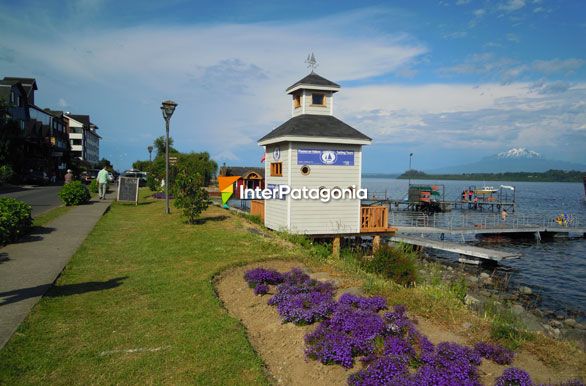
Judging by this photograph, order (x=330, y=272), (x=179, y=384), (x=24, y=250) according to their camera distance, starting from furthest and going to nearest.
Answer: (x=24, y=250) → (x=330, y=272) → (x=179, y=384)

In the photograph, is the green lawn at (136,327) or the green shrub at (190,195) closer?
the green lawn at (136,327)

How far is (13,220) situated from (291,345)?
10.5 metres

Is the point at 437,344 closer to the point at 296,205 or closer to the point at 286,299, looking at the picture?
the point at 286,299

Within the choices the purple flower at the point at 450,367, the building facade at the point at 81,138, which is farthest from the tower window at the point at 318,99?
the building facade at the point at 81,138

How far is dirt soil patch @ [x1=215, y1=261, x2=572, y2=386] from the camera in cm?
506

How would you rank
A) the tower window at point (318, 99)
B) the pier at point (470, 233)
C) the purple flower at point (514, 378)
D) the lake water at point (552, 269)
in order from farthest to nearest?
1. the pier at point (470, 233)
2. the tower window at point (318, 99)
3. the lake water at point (552, 269)
4. the purple flower at point (514, 378)

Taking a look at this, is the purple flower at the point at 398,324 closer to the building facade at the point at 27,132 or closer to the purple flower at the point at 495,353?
the purple flower at the point at 495,353

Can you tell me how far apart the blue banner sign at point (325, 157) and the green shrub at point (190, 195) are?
4.29m

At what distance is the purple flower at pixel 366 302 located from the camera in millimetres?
6813

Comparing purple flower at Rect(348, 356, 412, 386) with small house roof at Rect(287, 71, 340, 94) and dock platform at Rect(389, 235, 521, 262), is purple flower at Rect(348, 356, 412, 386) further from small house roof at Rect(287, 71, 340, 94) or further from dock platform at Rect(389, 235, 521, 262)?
dock platform at Rect(389, 235, 521, 262)

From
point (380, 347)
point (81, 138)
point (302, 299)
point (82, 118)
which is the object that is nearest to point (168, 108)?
point (302, 299)

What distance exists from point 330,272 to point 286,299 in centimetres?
244

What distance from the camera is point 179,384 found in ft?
16.3

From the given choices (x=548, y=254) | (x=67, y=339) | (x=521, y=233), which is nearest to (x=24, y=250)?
(x=67, y=339)
